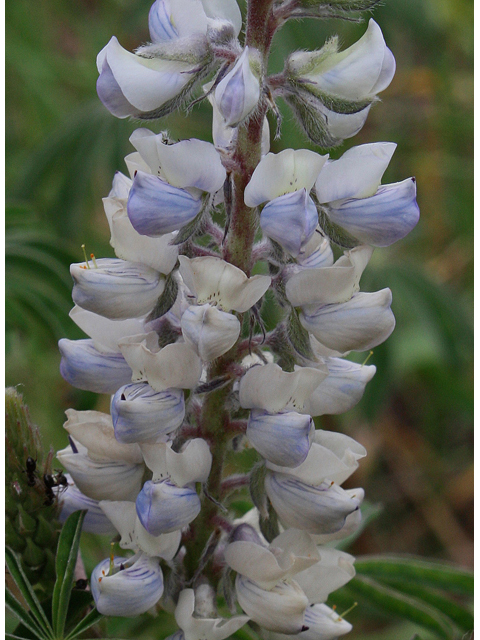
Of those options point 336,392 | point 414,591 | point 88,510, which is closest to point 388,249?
point 414,591

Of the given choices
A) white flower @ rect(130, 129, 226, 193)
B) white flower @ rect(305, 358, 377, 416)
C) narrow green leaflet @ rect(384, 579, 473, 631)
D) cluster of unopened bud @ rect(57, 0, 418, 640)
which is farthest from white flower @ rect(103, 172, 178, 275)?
narrow green leaflet @ rect(384, 579, 473, 631)

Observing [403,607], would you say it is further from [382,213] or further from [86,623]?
[382,213]

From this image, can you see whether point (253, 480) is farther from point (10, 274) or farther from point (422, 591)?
point (10, 274)

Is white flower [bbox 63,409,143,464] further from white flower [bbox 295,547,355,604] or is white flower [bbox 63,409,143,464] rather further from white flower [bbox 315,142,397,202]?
white flower [bbox 315,142,397,202]

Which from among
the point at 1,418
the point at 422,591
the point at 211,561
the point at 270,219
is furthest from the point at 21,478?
the point at 422,591

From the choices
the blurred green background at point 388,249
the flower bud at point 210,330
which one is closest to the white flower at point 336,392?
the flower bud at point 210,330

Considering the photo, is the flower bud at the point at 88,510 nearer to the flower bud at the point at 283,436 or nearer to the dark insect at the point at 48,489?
the dark insect at the point at 48,489
